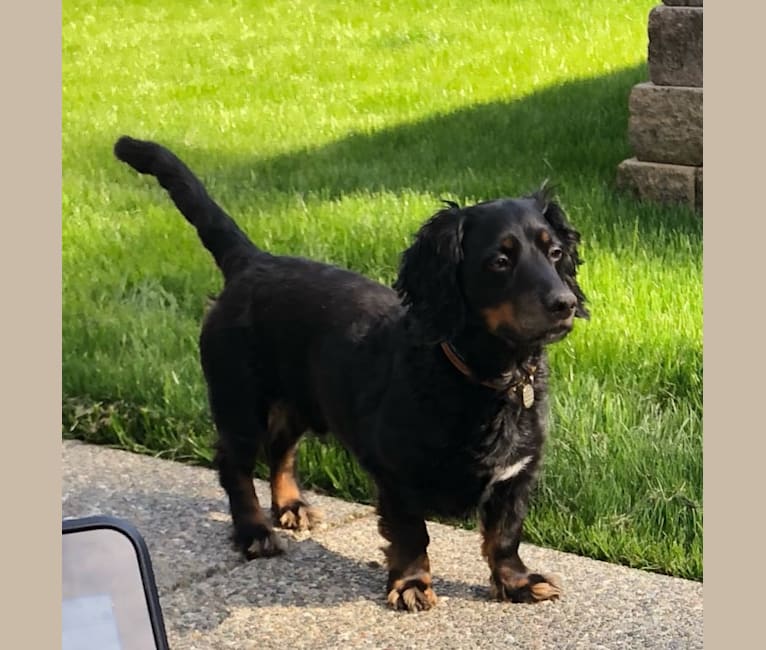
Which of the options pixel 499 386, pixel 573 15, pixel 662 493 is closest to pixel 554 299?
pixel 499 386

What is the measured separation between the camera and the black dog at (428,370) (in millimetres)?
2719

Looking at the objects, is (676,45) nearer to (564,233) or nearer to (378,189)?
(378,189)

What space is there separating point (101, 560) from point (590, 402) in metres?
2.42

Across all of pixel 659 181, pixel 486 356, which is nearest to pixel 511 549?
pixel 486 356

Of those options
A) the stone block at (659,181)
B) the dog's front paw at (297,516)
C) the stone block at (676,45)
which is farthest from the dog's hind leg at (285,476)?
the stone block at (676,45)

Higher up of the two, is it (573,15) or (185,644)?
(573,15)

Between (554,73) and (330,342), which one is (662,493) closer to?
(330,342)

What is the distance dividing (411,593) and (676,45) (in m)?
3.89

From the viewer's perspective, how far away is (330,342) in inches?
121

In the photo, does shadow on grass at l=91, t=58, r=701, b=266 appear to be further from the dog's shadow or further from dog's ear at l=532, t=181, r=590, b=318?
dog's ear at l=532, t=181, r=590, b=318

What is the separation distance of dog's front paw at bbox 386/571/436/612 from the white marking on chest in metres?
0.23

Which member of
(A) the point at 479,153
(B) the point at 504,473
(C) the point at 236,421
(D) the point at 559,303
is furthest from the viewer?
(A) the point at 479,153

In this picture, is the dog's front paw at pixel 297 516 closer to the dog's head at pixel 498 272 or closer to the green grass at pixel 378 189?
the green grass at pixel 378 189

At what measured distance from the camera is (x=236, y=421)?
3256 mm
